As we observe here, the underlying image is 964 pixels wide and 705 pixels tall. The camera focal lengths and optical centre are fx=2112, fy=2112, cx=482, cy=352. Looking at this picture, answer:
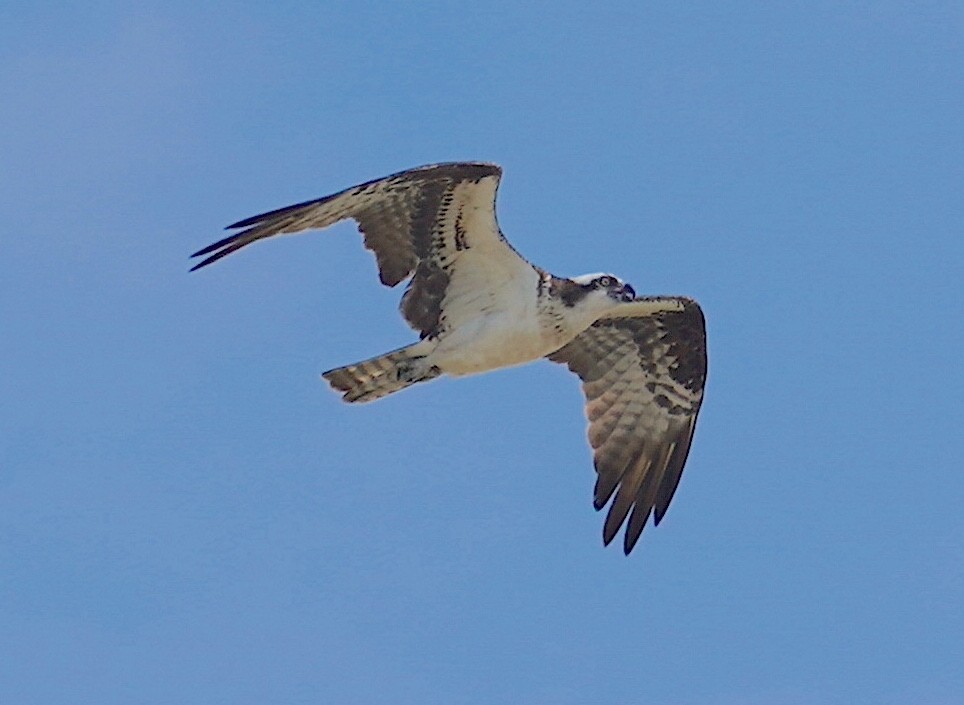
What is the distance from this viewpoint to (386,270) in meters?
12.7

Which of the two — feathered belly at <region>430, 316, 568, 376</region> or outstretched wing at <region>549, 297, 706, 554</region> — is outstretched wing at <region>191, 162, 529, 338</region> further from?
outstretched wing at <region>549, 297, 706, 554</region>

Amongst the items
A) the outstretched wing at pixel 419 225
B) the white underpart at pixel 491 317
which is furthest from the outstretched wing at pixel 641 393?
the outstretched wing at pixel 419 225

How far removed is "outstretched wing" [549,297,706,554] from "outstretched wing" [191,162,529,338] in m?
1.57

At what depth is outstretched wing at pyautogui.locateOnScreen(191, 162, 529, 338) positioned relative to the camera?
1185cm

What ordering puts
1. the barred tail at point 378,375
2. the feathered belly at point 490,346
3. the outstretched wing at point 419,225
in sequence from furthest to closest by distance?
1. the barred tail at point 378,375
2. the feathered belly at point 490,346
3. the outstretched wing at point 419,225

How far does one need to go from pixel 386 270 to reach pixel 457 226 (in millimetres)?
521

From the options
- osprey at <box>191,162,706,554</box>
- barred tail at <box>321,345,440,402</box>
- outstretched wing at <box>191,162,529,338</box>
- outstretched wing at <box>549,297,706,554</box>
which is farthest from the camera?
outstretched wing at <box>549,297,706,554</box>

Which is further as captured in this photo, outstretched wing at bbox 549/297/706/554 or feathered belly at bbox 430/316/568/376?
outstretched wing at bbox 549/297/706/554

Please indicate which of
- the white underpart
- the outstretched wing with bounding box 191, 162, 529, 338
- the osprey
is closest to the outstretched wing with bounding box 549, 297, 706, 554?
the osprey

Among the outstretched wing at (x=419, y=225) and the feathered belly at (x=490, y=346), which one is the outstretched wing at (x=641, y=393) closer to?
the feathered belly at (x=490, y=346)

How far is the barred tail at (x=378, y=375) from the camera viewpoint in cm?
1286

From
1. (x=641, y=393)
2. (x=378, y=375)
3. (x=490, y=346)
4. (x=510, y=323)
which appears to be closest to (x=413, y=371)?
(x=378, y=375)

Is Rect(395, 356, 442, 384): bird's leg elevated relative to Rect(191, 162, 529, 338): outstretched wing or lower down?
lower down

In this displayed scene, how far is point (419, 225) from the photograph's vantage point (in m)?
12.5
